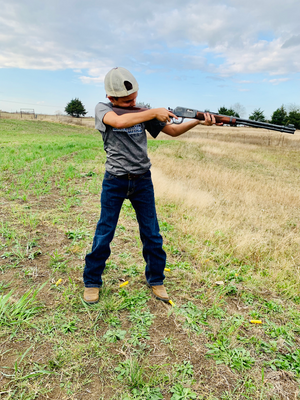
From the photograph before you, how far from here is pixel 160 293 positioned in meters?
3.12

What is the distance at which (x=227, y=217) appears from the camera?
611 cm

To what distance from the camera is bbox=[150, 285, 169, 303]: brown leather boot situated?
3.09 metres

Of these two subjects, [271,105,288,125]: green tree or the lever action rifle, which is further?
[271,105,288,125]: green tree

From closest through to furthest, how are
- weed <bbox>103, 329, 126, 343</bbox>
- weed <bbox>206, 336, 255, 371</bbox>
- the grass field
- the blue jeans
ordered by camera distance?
1. the grass field
2. weed <bbox>206, 336, 255, 371</bbox>
3. weed <bbox>103, 329, 126, 343</bbox>
4. the blue jeans

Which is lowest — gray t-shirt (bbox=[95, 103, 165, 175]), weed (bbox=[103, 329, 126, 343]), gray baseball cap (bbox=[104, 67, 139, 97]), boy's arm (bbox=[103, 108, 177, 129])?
weed (bbox=[103, 329, 126, 343])

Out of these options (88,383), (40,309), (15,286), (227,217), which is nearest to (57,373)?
(88,383)

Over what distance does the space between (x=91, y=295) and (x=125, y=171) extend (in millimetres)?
1384

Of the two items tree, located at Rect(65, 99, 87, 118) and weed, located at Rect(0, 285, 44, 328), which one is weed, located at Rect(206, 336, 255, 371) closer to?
weed, located at Rect(0, 285, 44, 328)

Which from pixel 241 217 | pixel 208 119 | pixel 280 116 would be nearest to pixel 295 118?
pixel 280 116

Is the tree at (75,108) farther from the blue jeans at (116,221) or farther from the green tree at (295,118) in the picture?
the blue jeans at (116,221)

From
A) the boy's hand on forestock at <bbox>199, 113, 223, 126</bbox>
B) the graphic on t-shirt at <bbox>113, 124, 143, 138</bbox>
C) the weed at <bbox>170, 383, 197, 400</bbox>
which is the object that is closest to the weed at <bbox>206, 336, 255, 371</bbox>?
the weed at <bbox>170, 383, 197, 400</bbox>

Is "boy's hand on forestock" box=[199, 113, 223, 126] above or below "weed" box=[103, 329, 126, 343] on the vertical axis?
above

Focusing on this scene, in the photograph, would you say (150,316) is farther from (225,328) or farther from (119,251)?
(119,251)

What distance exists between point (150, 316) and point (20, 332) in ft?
4.01
